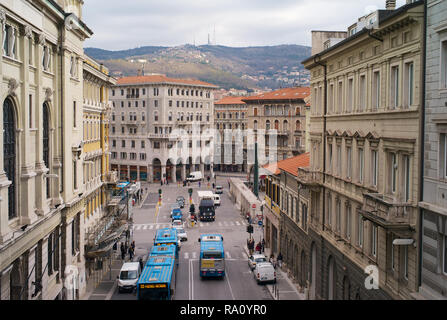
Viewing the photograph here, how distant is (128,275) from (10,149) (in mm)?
19213

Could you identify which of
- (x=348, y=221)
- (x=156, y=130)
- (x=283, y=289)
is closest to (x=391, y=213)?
(x=348, y=221)

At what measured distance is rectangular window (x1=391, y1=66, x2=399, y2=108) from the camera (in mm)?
20812

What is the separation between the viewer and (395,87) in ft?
69.1

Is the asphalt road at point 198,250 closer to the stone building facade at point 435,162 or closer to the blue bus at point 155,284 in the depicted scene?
the blue bus at point 155,284

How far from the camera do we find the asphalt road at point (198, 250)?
3747 centimetres

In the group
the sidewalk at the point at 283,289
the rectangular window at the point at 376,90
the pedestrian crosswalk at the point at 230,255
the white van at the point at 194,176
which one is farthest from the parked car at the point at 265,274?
the white van at the point at 194,176

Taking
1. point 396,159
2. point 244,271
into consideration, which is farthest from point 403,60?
point 244,271

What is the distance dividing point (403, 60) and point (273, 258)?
31.8 meters

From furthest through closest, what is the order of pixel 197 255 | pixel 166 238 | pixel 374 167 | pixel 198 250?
pixel 198 250, pixel 197 255, pixel 166 238, pixel 374 167

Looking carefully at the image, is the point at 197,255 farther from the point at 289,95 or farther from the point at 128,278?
the point at 289,95

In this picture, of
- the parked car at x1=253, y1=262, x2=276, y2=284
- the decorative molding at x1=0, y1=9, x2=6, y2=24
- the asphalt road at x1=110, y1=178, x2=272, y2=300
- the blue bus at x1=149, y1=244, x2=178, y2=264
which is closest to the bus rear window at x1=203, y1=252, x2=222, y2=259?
the asphalt road at x1=110, y1=178, x2=272, y2=300

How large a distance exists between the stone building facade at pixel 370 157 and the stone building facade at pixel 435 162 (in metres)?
0.56

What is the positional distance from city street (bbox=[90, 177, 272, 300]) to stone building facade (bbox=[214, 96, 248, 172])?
3130cm
